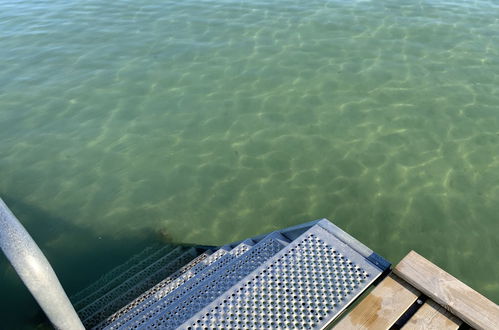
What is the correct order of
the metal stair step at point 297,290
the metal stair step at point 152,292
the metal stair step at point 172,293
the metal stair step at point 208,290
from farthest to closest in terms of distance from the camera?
the metal stair step at point 152,292 < the metal stair step at point 172,293 < the metal stair step at point 208,290 < the metal stair step at point 297,290

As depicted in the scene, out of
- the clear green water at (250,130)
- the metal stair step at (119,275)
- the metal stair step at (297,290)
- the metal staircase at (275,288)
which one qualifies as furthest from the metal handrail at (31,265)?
the clear green water at (250,130)

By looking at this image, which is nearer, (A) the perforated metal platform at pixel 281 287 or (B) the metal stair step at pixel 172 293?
(A) the perforated metal platform at pixel 281 287

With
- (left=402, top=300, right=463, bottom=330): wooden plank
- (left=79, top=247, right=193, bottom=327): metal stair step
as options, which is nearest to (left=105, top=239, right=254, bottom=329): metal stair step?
(left=79, top=247, right=193, bottom=327): metal stair step

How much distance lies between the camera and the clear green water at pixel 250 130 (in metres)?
5.46

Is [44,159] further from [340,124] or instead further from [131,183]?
[340,124]

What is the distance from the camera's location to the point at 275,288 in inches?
114

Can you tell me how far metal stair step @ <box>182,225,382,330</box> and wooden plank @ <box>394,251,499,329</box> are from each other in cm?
25

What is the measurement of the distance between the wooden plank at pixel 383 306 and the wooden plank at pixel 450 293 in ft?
0.25

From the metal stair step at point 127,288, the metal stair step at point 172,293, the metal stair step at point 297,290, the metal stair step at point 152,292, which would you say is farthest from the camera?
the metal stair step at point 127,288

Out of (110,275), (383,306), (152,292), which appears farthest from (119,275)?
(383,306)

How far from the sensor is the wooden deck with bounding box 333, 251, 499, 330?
273 cm

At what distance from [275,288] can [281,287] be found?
43 millimetres

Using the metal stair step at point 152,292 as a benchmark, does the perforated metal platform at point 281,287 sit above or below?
above

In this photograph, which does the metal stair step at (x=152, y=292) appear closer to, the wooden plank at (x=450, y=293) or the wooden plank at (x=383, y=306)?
the wooden plank at (x=383, y=306)
